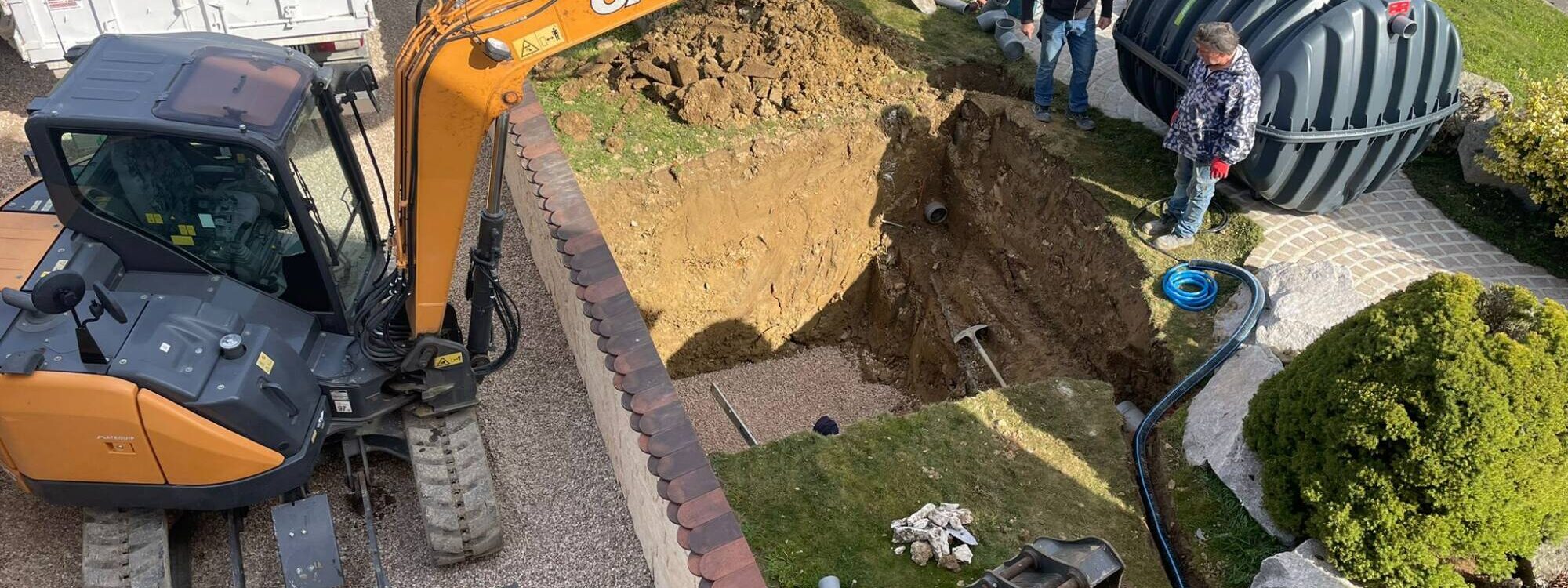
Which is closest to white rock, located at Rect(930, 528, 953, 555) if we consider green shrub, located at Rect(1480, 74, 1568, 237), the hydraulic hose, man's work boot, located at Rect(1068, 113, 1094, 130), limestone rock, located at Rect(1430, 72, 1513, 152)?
the hydraulic hose

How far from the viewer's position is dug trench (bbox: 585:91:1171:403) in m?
9.27

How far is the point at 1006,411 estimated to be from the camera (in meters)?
7.52

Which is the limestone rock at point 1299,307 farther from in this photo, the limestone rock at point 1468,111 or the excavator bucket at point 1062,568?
the excavator bucket at point 1062,568

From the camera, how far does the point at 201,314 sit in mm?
5922

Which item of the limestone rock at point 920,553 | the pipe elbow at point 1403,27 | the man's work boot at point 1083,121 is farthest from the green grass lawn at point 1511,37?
the limestone rock at point 920,553

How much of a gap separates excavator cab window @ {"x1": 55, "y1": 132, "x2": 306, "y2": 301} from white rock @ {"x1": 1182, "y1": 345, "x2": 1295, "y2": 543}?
233 inches

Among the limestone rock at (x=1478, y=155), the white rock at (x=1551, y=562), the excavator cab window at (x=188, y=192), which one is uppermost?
the excavator cab window at (x=188, y=192)

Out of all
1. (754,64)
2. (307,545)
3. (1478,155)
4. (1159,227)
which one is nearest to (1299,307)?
(1159,227)

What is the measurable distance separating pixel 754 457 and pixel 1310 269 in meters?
4.37

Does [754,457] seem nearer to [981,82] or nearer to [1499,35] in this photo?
[981,82]

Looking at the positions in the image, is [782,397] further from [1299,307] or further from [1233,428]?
[1299,307]

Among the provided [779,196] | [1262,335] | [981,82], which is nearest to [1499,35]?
[981,82]

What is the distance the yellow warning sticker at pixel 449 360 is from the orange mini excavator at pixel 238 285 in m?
0.03

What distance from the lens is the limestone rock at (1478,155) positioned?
930 centimetres
